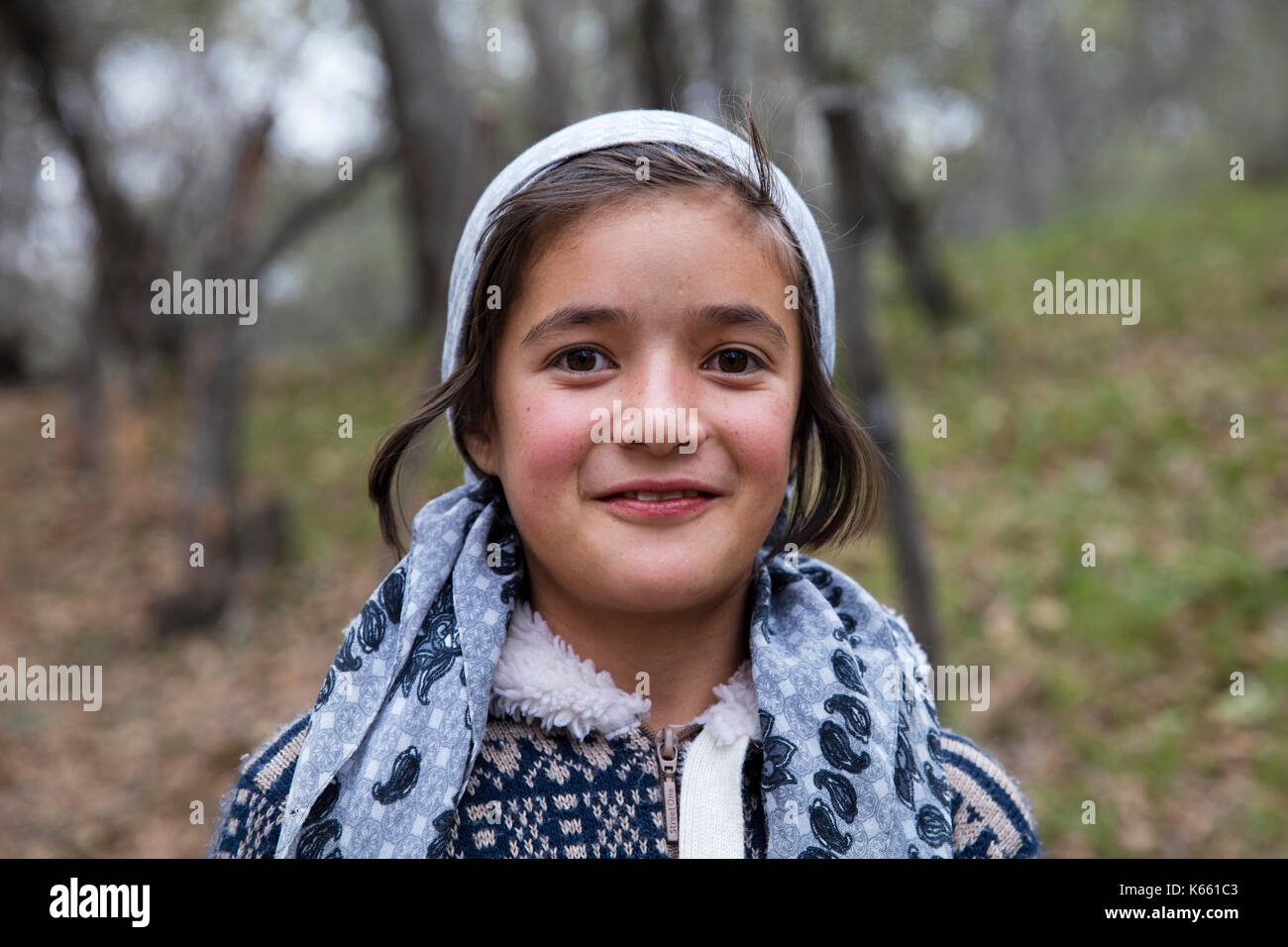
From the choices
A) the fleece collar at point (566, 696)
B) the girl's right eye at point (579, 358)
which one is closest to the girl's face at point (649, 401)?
the girl's right eye at point (579, 358)

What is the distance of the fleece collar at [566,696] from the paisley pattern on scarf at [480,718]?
0.15ft

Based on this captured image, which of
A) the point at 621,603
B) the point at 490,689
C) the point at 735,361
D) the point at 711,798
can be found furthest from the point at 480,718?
the point at 735,361

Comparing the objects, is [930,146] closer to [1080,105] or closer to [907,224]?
[1080,105]

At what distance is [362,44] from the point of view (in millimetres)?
16453

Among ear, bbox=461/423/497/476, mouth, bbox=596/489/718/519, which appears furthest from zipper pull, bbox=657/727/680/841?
ear, bbox=461/423/497/476

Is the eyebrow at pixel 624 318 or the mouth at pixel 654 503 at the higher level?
the eyebrow at pixel 624 318

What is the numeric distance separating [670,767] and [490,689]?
0.29m

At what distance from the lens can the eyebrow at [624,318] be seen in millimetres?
1467

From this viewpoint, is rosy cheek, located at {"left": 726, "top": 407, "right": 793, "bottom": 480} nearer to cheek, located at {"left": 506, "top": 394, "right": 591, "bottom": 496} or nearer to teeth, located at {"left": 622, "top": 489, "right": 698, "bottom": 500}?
teeth, located at {"left": 622, "top": 489, "right": 698, "bottom": 500}

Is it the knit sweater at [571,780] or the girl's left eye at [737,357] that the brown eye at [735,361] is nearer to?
the girl's left eye at [737,357]

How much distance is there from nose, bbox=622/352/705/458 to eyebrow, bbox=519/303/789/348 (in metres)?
0.07

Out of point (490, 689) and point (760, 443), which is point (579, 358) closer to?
point (760, 443)

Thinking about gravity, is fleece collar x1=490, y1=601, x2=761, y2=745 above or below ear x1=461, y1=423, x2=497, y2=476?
below

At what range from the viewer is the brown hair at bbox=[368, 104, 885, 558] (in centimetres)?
156
